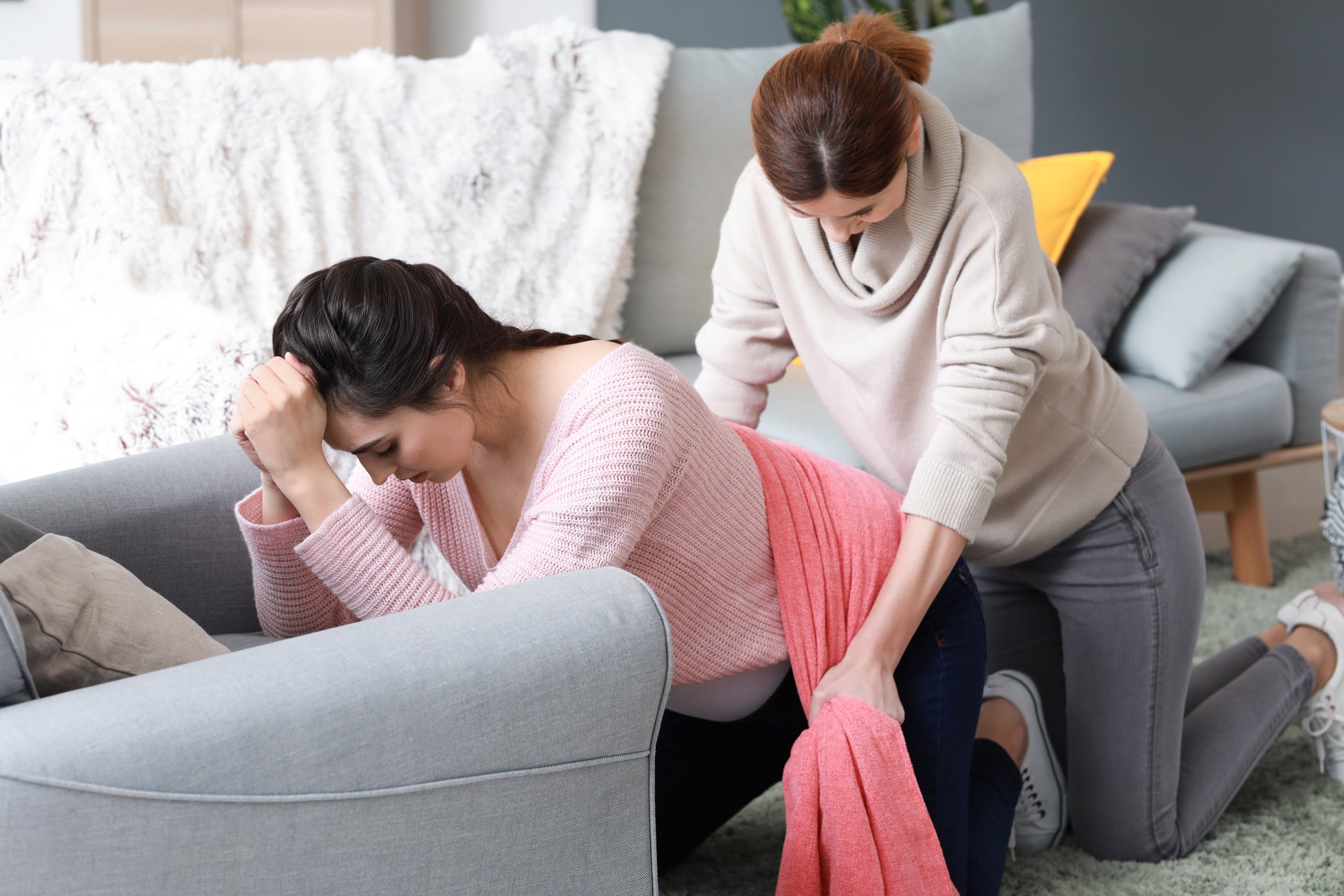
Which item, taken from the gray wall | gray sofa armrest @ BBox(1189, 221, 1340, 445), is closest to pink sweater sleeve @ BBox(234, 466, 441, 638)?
gray sofa armrest @ BBox(1189, 221, 1340, 445)

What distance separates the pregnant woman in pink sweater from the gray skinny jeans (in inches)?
9.2

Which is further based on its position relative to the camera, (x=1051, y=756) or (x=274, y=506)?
(x=1051, y=756)

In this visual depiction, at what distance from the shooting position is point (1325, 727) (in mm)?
1747

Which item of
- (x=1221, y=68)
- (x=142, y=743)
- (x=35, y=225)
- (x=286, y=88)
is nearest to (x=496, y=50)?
(x=286, y=88)

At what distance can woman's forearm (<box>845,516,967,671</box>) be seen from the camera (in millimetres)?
1194

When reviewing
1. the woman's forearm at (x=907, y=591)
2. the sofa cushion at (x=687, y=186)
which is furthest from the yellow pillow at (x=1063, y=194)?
the woman's forearm at (x=907, y=591)

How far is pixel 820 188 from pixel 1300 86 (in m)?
3.07

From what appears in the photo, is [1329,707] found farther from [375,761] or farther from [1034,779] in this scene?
[375,761]

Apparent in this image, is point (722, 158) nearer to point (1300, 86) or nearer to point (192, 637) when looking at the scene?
point (192, 637)

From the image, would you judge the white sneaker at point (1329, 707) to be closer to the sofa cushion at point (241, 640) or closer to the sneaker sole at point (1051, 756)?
the sneaker sole at point (1051, 756)

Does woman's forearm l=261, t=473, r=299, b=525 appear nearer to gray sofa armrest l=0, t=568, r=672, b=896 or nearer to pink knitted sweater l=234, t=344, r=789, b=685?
pink knitted sweater l=234, t=344, r=789, b=685

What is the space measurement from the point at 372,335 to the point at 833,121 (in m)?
0.47

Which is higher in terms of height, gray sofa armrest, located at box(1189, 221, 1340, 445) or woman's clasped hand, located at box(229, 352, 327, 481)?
woman's clasped hand, located at box(229, 352, 327, 481)

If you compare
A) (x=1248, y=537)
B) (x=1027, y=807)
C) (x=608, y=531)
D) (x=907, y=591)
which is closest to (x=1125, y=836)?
(x=1027, y=807)
